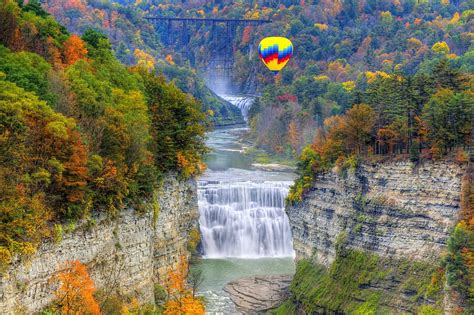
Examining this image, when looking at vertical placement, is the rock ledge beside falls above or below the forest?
below

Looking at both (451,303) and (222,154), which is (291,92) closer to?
(222,154)

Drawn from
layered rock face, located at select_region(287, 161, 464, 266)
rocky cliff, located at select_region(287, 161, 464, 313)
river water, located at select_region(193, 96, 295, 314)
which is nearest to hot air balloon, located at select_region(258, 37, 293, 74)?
river water, located at select_region(193, 96, 295, 314)

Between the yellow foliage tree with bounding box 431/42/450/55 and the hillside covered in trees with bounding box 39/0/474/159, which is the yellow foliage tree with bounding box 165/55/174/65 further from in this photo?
the yellow foliage tree with bounding box 431/42/450/55

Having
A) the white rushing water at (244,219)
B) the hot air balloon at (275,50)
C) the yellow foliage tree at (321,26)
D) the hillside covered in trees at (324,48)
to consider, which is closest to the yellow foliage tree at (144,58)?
the hillside covered in trees at (324,48)

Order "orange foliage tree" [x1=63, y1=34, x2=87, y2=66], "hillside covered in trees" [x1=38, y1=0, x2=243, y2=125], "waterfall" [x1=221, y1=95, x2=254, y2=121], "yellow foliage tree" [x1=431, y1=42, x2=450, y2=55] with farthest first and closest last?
"waterfall" [x1=221, y1=95, x2=254, y2=121], "hillside covered in trees" [x1=38, y1=0, x2=243, y2=125], "yellow foliage tree" [x1=431, y1=42, x2=450, y2=55], "orange foliage tree" [x1=63, y1=34, x2=87, y2=66]

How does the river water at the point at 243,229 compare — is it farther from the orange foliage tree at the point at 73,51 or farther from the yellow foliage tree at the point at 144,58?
the yellow foliage tree at the point at 144,58

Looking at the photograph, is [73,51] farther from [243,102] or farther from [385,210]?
[243,102]

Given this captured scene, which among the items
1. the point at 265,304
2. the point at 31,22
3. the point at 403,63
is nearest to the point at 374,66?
the point at 403,63
